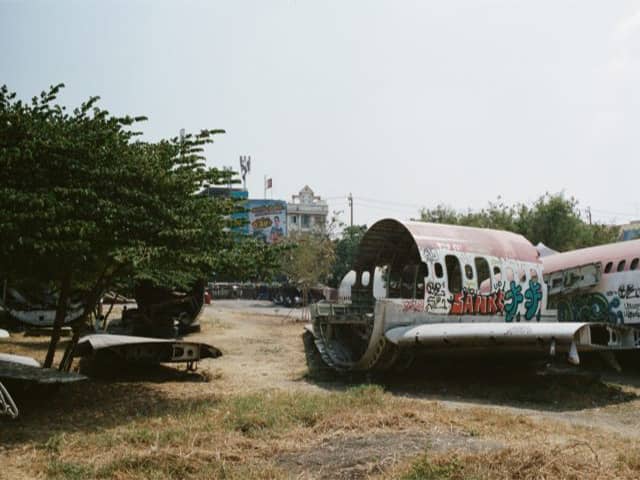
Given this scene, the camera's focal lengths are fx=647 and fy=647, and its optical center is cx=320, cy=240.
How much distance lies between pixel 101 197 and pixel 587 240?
158 ft

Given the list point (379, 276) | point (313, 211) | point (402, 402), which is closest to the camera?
point (402, 402)

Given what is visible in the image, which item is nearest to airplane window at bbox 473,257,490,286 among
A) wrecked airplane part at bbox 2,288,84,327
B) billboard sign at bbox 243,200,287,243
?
wrecked airplane part at bbox 2,288,84,327

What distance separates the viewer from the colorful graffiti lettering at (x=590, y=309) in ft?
56.2

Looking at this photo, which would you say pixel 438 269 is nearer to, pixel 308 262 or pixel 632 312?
pixel 632 312

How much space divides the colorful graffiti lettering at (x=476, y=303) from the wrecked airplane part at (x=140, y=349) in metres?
6.43

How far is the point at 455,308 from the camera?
16.6m

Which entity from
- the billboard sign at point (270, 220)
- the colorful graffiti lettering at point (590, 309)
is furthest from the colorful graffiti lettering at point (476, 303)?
the billboard sign at point (270, 220)

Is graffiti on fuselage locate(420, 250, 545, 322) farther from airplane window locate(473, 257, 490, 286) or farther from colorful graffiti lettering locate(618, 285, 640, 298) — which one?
colorful graffiti lettering locate(618, 285, 640, 298)

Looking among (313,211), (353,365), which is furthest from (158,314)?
(313,211)

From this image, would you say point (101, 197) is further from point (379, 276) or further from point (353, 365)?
point (379, 276)

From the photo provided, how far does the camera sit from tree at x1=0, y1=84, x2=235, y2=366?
34.6ft

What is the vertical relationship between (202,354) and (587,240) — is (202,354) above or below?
below

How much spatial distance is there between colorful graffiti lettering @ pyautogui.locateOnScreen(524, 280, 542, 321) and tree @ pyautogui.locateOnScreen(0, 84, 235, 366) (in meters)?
9.23

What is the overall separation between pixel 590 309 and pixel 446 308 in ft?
14.9
